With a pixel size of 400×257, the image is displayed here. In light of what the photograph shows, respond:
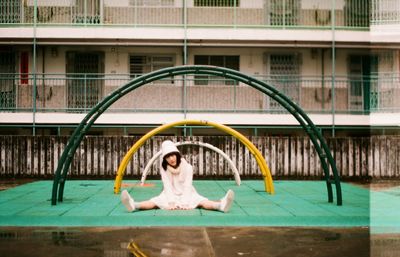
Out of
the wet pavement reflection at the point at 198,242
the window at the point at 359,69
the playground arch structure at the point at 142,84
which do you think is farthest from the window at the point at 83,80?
the wet pavement reflection at the point at 198,242

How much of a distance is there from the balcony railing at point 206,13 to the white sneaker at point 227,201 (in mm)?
13306

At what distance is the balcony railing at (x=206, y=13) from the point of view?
2088 cm

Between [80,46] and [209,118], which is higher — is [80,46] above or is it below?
above

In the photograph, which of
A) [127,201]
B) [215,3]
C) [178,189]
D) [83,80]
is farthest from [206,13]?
[127,201]

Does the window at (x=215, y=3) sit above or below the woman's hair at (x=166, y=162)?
above

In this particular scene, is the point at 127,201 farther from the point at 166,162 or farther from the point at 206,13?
the point at 206,13

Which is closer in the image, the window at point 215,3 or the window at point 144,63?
the window at point 215,3

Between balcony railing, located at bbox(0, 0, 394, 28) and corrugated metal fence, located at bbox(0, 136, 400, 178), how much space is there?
22.0 ft

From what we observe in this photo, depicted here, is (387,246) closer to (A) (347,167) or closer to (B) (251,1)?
(A) (347,167)

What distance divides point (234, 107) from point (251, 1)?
219 inches

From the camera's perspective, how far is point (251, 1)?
70.8 ft

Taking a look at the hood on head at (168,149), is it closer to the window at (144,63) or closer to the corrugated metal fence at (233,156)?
the corrugated metal fence at (233,156)

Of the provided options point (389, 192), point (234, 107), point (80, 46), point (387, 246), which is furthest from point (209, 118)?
point (387, 246)

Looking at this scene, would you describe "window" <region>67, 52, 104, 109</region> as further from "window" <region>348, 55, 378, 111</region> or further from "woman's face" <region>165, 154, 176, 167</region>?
"woman's face" <region>165, 154, 176, 167</region>
